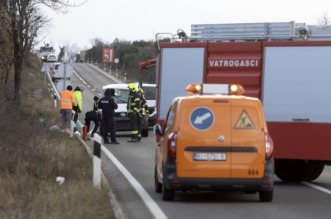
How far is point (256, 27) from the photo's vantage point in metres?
18.1

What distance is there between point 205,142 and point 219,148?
0.75 feet

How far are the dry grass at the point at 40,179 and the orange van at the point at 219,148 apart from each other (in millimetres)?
1306

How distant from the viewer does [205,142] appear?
1338cm

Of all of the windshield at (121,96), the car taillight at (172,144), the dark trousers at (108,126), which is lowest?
the dark trousers at (108,126)

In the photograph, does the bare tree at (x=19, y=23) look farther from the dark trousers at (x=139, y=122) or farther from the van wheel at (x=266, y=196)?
the van wheel at (x=266, y=196)

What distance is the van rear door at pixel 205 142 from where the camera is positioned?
1334cm

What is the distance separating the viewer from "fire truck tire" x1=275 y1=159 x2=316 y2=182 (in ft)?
58.5

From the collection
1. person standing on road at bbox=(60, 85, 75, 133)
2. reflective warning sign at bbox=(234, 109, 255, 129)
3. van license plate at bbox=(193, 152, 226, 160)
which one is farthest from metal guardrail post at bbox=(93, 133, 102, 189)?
person standing on road at bbox=(60, 85, 75, 133)


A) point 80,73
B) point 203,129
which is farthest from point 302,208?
point 80,73

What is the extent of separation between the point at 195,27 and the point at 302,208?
22.1 ft

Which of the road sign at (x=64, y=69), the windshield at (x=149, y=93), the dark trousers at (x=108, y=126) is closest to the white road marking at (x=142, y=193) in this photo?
the dark trousers at (x=108, y=126)

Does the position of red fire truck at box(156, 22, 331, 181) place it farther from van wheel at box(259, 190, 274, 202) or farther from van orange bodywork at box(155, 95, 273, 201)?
van orange bodywork at box(155, 95, 273, 201)

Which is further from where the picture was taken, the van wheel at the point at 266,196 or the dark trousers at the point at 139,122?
the dark trousers at the point at 139,122

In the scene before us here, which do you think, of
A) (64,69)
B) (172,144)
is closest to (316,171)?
(172,144)
